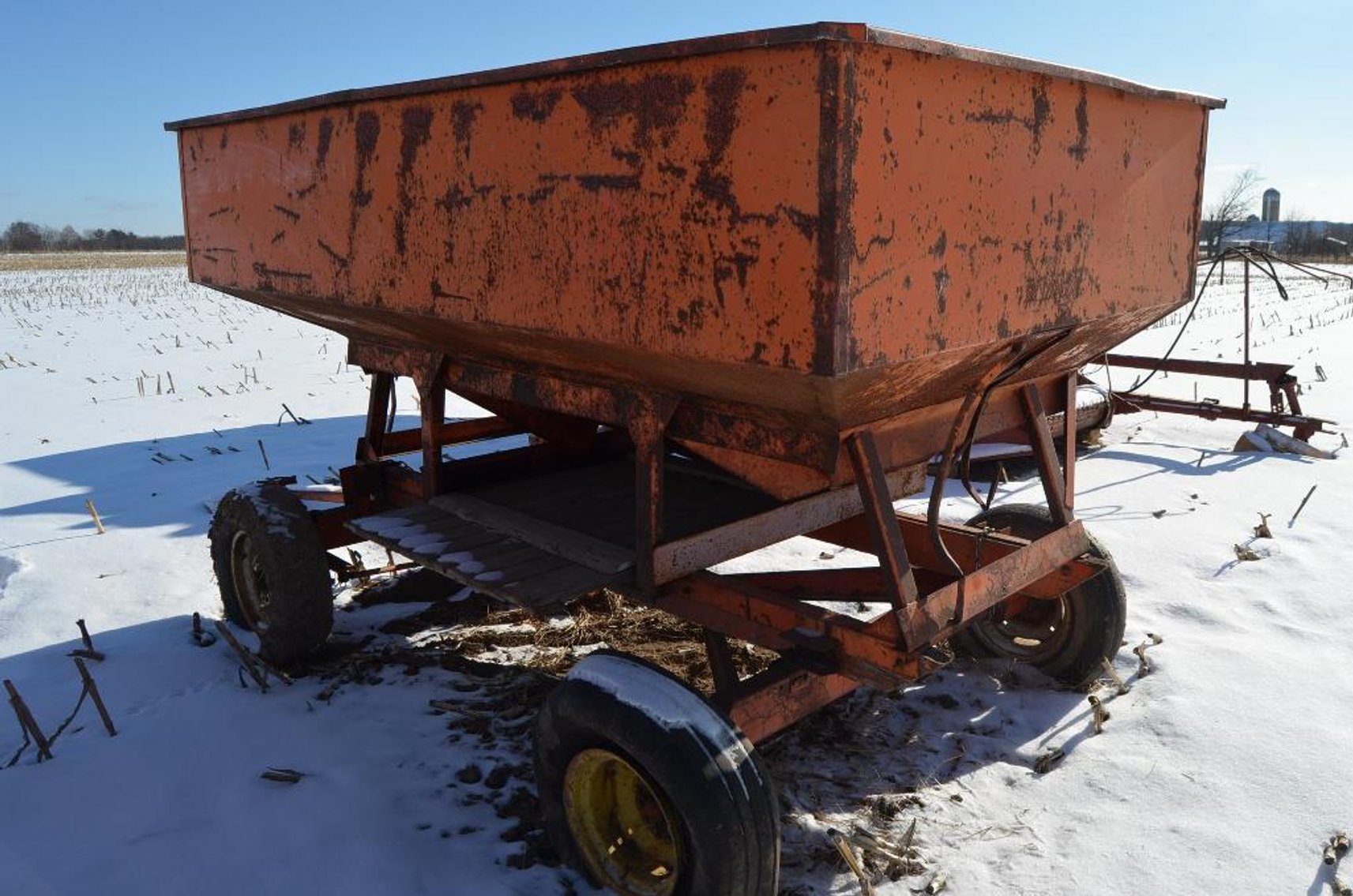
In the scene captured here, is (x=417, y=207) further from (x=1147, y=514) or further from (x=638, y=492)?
(x=1147, y=514)

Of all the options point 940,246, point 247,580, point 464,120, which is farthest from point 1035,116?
point 247,580

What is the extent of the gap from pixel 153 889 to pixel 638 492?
5.13 ft

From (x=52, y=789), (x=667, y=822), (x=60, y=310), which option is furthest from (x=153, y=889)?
(x=60, y=310)

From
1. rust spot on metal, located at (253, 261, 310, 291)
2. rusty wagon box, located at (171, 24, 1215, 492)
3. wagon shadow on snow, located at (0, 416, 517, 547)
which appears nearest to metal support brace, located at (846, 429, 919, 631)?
rusty wagon box, located at (171, 24, 1215, 492)

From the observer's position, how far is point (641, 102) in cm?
205

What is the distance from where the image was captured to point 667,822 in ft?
7.05

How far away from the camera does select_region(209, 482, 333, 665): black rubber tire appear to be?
3.40 metres

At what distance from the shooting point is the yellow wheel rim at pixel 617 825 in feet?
7.63

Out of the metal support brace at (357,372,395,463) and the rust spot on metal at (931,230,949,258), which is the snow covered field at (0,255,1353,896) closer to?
the metal support brace at (357,372,395,463)

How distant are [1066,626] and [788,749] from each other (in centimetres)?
116

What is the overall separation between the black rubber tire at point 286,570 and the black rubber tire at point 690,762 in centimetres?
154

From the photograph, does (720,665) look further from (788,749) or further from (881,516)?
(881,516)

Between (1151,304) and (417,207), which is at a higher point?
(417,207)

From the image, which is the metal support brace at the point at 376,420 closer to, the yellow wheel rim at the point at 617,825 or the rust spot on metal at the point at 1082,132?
the yellow wheel rim at the point at 617,825
